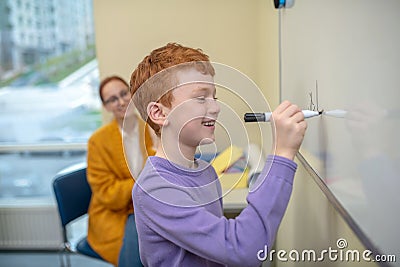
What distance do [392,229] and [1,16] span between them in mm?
2899

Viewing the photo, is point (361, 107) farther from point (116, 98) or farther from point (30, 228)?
point (30, 228)

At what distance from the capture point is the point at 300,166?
3.47ft

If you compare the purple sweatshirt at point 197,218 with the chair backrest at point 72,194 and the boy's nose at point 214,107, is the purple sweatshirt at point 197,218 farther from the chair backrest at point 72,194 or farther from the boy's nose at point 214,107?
the chair backrest at point 72,194

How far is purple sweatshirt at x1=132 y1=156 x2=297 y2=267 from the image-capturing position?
606 millimetres

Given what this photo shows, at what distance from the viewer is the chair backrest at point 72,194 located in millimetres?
1887

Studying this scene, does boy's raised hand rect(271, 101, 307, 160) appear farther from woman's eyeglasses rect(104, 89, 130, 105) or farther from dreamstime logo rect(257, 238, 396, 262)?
woman's eyeglasses rect(104, 89, 130, 105)

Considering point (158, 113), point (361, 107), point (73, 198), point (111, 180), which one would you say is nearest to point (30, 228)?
point (73, 198)

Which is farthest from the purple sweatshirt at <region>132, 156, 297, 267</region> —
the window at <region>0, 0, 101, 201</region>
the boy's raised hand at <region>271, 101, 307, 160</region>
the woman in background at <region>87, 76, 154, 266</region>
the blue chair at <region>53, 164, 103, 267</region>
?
the window at <region>0, 0, 101, 201</region>

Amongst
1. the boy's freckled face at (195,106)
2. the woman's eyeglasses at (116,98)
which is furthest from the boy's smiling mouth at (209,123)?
the woman's eyeglasses at (116,98)

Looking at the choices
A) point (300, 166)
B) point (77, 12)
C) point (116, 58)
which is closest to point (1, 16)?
point (77, 12)

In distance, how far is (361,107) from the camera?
0.51 m

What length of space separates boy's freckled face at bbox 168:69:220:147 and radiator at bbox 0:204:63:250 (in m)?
2.24

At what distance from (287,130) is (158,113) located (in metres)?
0.22

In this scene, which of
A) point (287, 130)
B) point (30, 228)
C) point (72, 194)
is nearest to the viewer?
point (287, 130)
